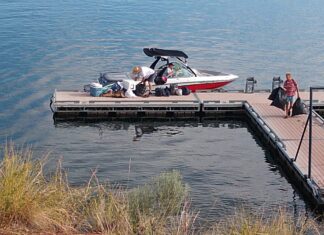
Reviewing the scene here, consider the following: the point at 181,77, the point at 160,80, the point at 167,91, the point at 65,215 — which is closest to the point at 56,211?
the point at 65,215

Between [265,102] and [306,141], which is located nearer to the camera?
[306,141]

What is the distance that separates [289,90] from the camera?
25516 millimetres

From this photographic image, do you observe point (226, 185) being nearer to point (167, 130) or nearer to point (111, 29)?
point (167, 130)

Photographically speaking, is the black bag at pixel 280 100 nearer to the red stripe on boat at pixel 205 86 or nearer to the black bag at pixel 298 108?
the black bag at pixel 298 108

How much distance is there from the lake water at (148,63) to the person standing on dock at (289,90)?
1.76 metres

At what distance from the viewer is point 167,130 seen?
1084 inches

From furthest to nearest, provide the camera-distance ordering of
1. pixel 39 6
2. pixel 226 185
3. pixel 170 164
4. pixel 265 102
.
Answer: pixel 39 6 < pixel 265 102 < pixel 170 164 < pixel 226 185

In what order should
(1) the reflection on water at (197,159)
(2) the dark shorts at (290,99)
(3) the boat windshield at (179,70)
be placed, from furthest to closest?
(3) the boat windshield at (179,70) < (2) the dark shorts at (290,99) < (1) the reflection on water at (197,159)

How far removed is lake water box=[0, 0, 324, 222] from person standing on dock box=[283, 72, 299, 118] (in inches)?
69.3

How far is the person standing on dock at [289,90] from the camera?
82.9 feet

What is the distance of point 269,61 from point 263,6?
37198mm

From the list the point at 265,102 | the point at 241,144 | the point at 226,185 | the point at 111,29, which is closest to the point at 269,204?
the point at 226,185

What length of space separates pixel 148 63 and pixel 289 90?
2099cm

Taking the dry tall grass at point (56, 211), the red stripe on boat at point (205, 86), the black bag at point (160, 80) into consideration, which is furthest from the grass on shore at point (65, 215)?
the red stripe on boat at point (205, 86)
